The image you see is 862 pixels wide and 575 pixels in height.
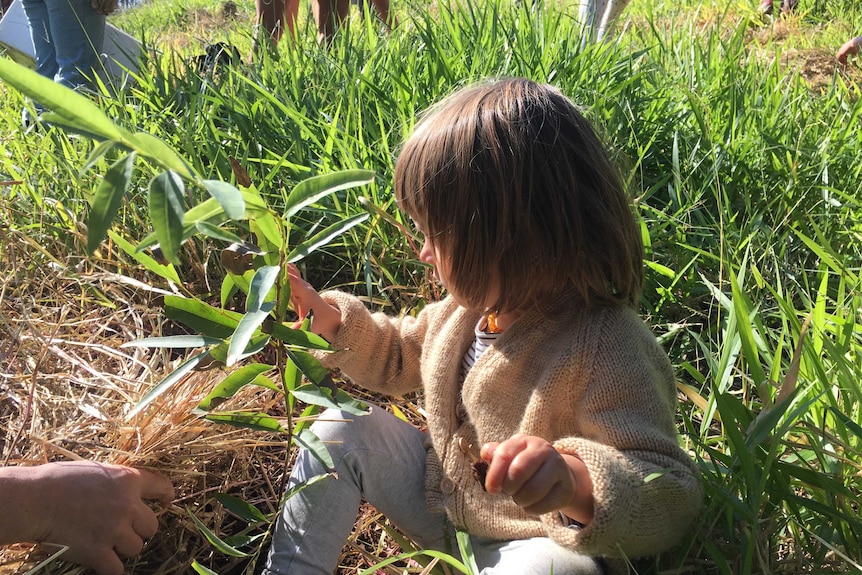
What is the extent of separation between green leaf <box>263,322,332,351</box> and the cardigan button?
32cm

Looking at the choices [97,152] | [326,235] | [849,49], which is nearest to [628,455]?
[326,235]

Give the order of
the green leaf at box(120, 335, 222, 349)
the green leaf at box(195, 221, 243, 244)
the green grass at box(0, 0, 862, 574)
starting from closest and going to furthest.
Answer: the green leaf at box(195, 221, 243, 244), the green leaf at box(120, 335, 222, 349), the green grass at box(0, 0, 862, 574)

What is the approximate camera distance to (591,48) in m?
1.97

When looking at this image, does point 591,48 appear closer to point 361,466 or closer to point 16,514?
point 361,466

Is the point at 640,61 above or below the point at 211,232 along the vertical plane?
below

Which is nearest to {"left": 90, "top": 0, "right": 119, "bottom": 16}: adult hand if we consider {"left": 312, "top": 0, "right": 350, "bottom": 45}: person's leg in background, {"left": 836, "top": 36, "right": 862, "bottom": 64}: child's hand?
{"left": 312, "top": 0, "right": 350, "bottom": 45}: person's leg in background

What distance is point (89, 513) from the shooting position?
1.02m

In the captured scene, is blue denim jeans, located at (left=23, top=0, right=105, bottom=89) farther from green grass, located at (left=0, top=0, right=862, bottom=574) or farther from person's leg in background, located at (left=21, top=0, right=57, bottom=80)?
green grass, located at (left=0, top=0, right=862, bottom=574)

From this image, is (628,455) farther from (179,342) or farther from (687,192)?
(687,192)

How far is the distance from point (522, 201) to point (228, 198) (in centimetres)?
47

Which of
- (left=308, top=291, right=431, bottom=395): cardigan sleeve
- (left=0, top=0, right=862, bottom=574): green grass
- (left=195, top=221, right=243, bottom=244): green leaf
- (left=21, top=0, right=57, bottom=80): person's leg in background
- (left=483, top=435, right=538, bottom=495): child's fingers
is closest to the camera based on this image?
(left=195, top=221, right=243, bottom=244): green leaf

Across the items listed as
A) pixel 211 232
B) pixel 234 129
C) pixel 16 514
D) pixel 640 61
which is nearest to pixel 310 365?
pixel 211 232

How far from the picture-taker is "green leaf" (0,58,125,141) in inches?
19.8

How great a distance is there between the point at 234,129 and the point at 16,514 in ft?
3.57
